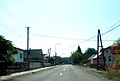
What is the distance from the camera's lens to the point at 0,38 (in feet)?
92.2

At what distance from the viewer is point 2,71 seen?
92.9 feet

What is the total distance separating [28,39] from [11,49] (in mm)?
15733

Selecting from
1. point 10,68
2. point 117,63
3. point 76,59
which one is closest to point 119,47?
point 117,63

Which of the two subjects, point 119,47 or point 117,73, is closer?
point 117,73

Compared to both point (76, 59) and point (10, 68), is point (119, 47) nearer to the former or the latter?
point (10, 68)

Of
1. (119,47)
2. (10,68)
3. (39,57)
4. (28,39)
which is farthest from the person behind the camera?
(39,57)

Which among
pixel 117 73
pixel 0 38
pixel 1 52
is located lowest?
pixel 117 73

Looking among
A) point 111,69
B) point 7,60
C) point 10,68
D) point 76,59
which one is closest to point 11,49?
point 7,60

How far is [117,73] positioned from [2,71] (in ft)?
45.9

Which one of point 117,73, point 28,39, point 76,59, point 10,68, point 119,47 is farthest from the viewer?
point 76,59

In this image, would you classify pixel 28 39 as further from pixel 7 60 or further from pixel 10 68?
pixel 7 60

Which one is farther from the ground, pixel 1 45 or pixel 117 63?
pixel 1 45

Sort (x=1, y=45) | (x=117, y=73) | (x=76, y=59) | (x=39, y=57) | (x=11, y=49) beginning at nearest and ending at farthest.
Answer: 1. (x=117, y=73)
2. (x=1, y=45)
3. (x=11, y=49)
4. (x=39, y=57)
5. (x=76, y=59)

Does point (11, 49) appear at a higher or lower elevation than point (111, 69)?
higher
